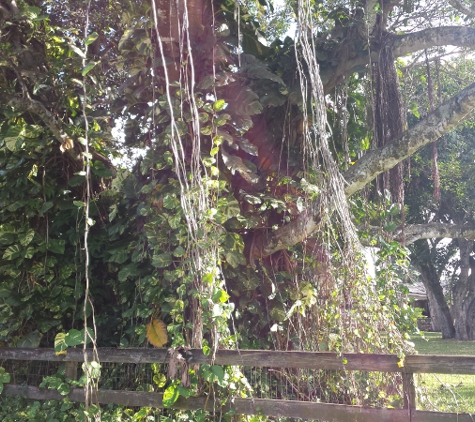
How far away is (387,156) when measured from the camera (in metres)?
3.62

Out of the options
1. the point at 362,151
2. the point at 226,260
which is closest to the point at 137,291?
the point at 226,260

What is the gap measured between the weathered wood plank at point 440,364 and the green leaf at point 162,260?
5.54ft

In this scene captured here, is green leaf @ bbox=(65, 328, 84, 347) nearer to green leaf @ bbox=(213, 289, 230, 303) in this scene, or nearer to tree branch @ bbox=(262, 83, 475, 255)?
green leaf @ bbox=(213, 289, 230, 303)

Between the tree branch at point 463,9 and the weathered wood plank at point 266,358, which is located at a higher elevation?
the tree branch at point 463,9

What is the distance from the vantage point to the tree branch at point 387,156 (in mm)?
3393

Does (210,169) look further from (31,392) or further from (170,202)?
(31,392)

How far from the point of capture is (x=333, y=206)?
3008 millimetres

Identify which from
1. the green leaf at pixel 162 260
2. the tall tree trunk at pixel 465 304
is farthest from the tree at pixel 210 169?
the tall tree trunk at pixel 465 304

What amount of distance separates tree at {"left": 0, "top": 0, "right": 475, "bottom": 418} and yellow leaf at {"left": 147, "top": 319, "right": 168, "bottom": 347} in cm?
8

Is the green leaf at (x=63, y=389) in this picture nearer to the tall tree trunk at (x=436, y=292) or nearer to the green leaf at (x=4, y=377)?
the green leaf at (x=4, y=377)

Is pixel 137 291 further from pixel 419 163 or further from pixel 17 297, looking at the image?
pixel 419 163

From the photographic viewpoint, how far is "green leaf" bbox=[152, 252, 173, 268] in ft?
11.0

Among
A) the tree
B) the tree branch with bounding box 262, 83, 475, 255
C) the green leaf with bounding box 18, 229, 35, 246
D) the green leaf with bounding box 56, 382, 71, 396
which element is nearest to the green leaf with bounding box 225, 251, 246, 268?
the tree

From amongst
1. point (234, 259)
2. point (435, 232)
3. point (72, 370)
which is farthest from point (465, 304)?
point (72, 370)
